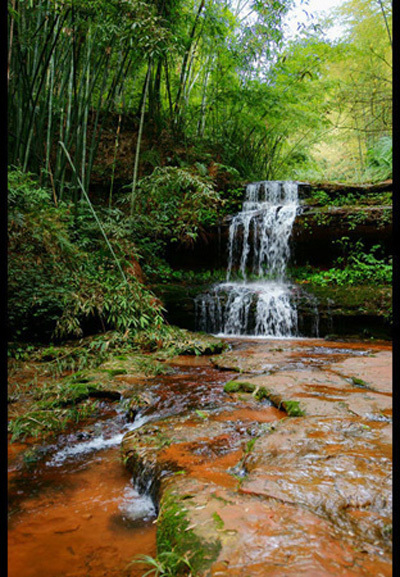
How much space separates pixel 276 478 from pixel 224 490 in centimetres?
23

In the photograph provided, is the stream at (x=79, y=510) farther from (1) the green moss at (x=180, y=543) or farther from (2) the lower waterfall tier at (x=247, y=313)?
(2) the lower waterfall tier at (x=247, y=313)

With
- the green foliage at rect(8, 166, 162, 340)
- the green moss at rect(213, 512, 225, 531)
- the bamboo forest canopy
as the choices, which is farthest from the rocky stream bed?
the bamboo forest canopy

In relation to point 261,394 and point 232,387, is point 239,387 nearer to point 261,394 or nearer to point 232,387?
point 232,387

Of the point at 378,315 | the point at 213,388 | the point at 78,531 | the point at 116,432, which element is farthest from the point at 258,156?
the point at 78,531

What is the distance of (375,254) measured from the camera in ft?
26.4

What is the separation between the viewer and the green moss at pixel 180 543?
3.22 ft

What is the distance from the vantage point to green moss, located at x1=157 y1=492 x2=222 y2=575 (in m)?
0.98

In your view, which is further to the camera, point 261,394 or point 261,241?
point 261,241

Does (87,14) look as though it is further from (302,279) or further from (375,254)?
(375,254)

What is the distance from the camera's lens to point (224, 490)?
1356 mm

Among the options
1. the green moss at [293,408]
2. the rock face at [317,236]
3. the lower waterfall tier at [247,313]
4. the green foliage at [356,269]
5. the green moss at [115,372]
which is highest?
the rock face at [317,236]

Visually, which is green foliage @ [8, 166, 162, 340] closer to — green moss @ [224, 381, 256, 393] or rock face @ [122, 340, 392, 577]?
green moss @ [224, 381, 256, 393]

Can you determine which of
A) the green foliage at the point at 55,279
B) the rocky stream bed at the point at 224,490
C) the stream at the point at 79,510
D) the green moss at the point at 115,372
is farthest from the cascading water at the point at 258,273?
the stream at the point at 79,510

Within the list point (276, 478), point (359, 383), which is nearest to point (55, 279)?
point (359, 383)
